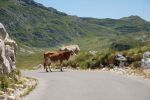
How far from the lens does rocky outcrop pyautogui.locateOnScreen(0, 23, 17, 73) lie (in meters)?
24.9

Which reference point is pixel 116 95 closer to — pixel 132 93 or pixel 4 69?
pixel 132 93

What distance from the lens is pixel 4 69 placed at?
25125mm

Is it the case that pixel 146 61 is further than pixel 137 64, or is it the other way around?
pixel 137 64

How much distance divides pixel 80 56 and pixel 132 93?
29.5 metres

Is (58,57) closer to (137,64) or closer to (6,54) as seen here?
(137,64)

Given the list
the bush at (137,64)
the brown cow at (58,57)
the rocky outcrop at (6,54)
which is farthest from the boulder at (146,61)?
the rocky outcrop at (6,54)

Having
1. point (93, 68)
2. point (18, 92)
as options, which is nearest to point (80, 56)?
point (93, 68)

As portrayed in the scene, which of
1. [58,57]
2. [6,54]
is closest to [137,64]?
[58,57]

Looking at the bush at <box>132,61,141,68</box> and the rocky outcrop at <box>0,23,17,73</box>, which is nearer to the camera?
the rocky outcrop at <box>0,23,17,73</box>

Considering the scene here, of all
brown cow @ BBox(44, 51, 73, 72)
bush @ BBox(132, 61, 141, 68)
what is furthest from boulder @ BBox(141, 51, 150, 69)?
brown cow @ BBox(44, 51, 73, 72)

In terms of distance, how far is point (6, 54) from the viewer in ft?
89.9

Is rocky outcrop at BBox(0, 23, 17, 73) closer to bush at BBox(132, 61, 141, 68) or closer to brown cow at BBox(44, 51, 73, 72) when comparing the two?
brown cow at BBox(44, 51, 73, 72)

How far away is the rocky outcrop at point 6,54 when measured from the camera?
81.7 ft

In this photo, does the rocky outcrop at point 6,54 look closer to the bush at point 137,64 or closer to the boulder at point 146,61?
the boulder at point 146,61
